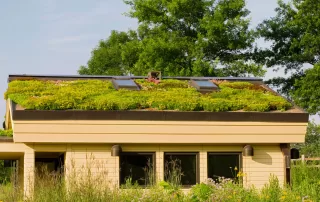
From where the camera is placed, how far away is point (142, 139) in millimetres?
15250

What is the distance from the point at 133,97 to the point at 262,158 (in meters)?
A: 3.53

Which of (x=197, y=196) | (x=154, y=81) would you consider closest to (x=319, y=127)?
(x=154, y=81)

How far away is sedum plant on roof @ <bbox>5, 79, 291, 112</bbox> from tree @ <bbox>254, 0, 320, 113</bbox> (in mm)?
12963

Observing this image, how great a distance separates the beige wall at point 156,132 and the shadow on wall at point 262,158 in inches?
17.7

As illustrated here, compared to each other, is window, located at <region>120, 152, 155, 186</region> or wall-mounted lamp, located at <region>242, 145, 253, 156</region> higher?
wall-mounted lamp, located at <region>242, 145, 253, 156</region>

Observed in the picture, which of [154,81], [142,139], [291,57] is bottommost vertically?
[142,139]

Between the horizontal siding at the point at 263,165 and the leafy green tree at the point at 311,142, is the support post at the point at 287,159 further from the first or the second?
the leafy green tree at the point at 311,142

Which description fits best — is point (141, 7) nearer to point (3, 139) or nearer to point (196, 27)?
point (196, 27)

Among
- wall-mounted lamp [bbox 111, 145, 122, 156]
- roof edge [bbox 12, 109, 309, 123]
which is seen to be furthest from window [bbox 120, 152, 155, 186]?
roof edge [bbox 12, 109, 309, 123]

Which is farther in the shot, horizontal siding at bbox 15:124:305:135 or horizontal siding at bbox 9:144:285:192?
horizontal siding at bbox 9:144:285:192

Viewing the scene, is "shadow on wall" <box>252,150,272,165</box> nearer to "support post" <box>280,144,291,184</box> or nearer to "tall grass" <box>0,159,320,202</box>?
"support post" <box>280,144,291,184</box>

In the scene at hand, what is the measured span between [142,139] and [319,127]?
18820 mm

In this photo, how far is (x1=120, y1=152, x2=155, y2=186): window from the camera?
15430 mm

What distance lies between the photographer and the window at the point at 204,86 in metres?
17.4
